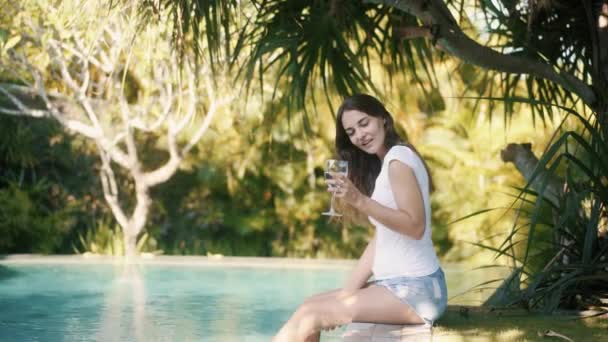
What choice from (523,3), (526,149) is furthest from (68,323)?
(523,3)

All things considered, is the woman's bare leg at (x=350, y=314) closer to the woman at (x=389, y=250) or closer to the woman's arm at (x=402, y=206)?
the woman at (x=389, y=250)

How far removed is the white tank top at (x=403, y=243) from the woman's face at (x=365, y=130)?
15 centimetres

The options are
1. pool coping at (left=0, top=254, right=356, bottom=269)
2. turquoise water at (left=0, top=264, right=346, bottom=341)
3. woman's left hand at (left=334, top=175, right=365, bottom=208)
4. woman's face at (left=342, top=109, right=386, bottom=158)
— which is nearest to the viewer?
woman's left hand at (left=334, top=175, right=365, bottom=208)

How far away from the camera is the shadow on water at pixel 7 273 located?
1029 centimetres

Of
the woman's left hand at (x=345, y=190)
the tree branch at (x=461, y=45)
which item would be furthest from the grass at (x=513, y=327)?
the tree branch at (x=461, y=45)

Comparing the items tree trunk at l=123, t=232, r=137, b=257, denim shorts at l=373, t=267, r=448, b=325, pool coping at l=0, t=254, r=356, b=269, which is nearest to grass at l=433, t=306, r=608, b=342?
denim shorts at l=373, t=267, r=448, b=325

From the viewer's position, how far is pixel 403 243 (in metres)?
3.31

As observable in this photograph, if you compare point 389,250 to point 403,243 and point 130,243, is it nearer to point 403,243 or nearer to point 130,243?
point 403,243

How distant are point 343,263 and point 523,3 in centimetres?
594

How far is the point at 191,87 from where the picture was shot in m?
10.8

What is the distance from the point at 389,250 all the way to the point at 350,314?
0.89ft

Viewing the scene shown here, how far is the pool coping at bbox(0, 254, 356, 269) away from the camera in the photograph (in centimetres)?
1141

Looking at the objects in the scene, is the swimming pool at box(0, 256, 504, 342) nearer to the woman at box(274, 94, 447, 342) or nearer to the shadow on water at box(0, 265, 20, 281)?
the shadow on water at box(0, 265, 20, 281)

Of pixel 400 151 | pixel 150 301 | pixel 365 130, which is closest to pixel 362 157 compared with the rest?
pixel 365 130
